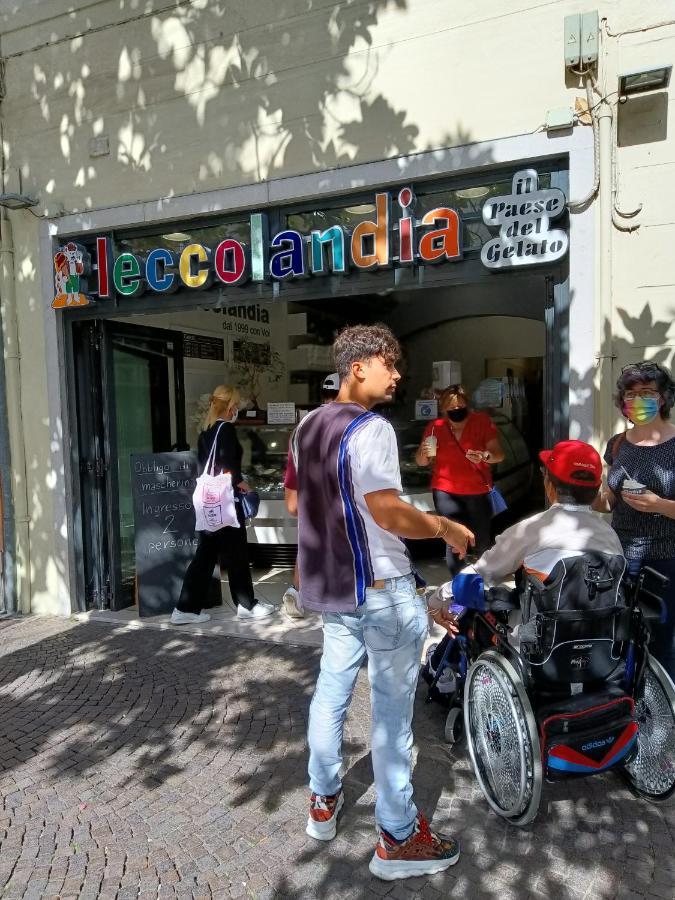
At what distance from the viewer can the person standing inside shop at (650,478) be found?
10.6 ft

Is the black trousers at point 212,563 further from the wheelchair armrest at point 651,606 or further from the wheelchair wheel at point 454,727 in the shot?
the wheelchair armrest at point 651,606

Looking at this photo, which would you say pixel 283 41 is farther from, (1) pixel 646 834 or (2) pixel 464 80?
(1) pixel 646 834

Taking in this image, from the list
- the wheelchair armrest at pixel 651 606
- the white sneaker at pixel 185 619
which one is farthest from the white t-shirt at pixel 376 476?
the white sneaker at pixel 185 619

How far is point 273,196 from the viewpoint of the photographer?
204 inches

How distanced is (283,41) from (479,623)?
4430 mm

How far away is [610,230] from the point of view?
13.9ft

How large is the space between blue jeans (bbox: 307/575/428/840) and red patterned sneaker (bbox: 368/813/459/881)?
0.04 m

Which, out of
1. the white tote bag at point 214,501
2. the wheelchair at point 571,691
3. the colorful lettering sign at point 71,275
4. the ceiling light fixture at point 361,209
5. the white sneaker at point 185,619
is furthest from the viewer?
the colorful lettering sign at point 71,275

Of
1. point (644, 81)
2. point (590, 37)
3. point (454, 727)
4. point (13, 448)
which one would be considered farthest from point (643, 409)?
point (13, 448)

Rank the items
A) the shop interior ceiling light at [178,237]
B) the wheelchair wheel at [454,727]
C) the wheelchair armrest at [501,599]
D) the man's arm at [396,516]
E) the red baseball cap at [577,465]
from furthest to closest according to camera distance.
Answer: the shop interior ceiling light at [178,237]
the wheelchair wheel at [454,727]
the wheelchair armrest at [501,599]
the red baseball cap at [577,465]
the man's arm at [396,516]

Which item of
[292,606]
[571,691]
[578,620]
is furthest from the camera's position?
[292,606]

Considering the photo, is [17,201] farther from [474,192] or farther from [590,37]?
[590,37]

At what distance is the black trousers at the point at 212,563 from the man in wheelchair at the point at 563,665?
2852mm

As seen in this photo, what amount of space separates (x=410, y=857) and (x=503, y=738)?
0.56 metres
